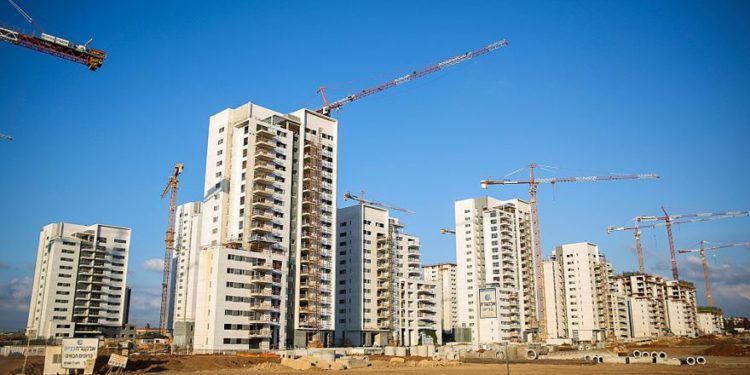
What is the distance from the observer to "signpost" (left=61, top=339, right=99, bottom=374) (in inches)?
2061

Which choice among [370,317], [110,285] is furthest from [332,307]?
[110,285]

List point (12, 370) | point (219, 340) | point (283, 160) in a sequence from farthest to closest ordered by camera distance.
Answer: point (283, 160), point (219, 340), point (12, 370)

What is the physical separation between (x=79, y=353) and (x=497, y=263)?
137 meters

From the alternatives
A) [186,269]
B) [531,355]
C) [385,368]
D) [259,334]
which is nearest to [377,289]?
[259,334]

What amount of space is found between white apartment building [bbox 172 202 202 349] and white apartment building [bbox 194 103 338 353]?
41.9ft

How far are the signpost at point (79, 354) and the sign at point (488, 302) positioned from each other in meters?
127

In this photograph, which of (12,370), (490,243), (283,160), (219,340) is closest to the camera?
(12,370)

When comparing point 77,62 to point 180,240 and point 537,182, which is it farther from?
point 537,182

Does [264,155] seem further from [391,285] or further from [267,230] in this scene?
[391,285]

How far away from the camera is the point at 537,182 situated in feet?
643

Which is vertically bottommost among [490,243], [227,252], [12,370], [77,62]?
[12,370]

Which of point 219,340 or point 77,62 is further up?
point 77,62

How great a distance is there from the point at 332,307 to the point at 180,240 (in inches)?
3674

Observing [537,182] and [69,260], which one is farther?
[537,182]
